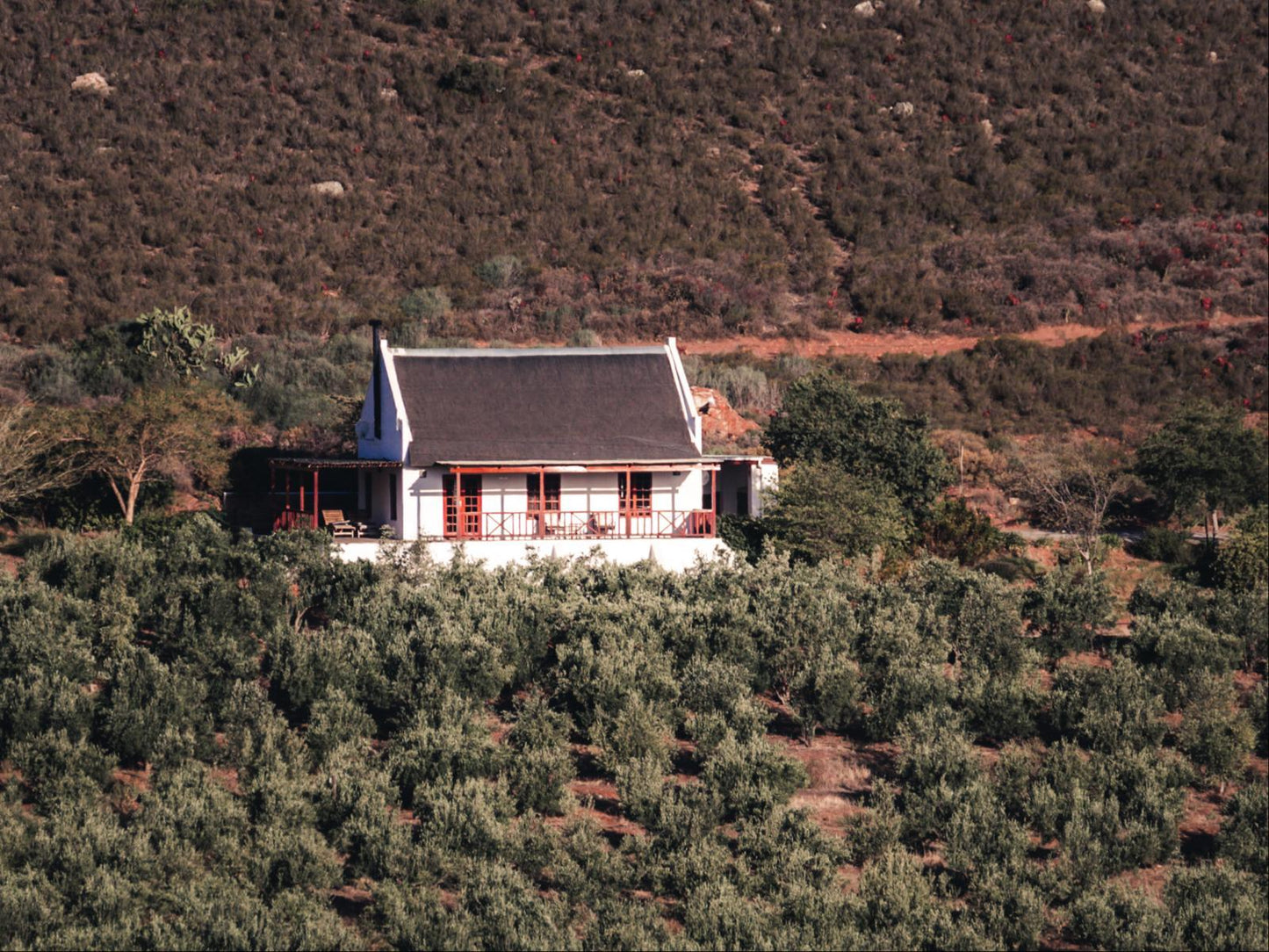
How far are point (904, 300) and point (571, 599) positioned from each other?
4089cm

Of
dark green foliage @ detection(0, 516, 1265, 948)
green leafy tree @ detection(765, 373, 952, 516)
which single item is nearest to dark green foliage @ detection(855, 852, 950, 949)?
dark green foliage @ detection(0, 516, 1265, 948)

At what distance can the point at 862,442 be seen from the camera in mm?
41125

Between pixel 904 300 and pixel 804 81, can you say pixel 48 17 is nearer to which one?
pixel 804 81

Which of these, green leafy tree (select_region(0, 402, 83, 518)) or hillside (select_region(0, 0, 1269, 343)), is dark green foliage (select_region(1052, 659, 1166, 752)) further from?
hillside (select_region(0, 0, 1269, 343))

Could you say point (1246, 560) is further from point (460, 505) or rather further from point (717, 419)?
point (460, 505)

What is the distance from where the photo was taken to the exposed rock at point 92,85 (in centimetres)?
8000

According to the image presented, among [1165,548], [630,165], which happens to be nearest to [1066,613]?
[1165,548]

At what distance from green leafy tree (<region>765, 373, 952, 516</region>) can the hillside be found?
81.5ft

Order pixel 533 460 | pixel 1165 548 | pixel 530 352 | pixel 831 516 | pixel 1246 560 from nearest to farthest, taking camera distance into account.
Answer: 1. pixel 831 516
2. pixel 533 460
3. pixel 1246 560
4. pixel 530 352
5. pixel 1165 548

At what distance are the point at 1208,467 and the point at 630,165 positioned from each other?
138 ft

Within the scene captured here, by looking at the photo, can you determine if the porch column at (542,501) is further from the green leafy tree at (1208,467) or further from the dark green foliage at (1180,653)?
the green leafy tree at (1208,467)

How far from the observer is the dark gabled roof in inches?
1542

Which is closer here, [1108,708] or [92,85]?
[1108,708]

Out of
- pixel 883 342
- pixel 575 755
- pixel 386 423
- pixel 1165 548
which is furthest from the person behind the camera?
pixel 883 342
